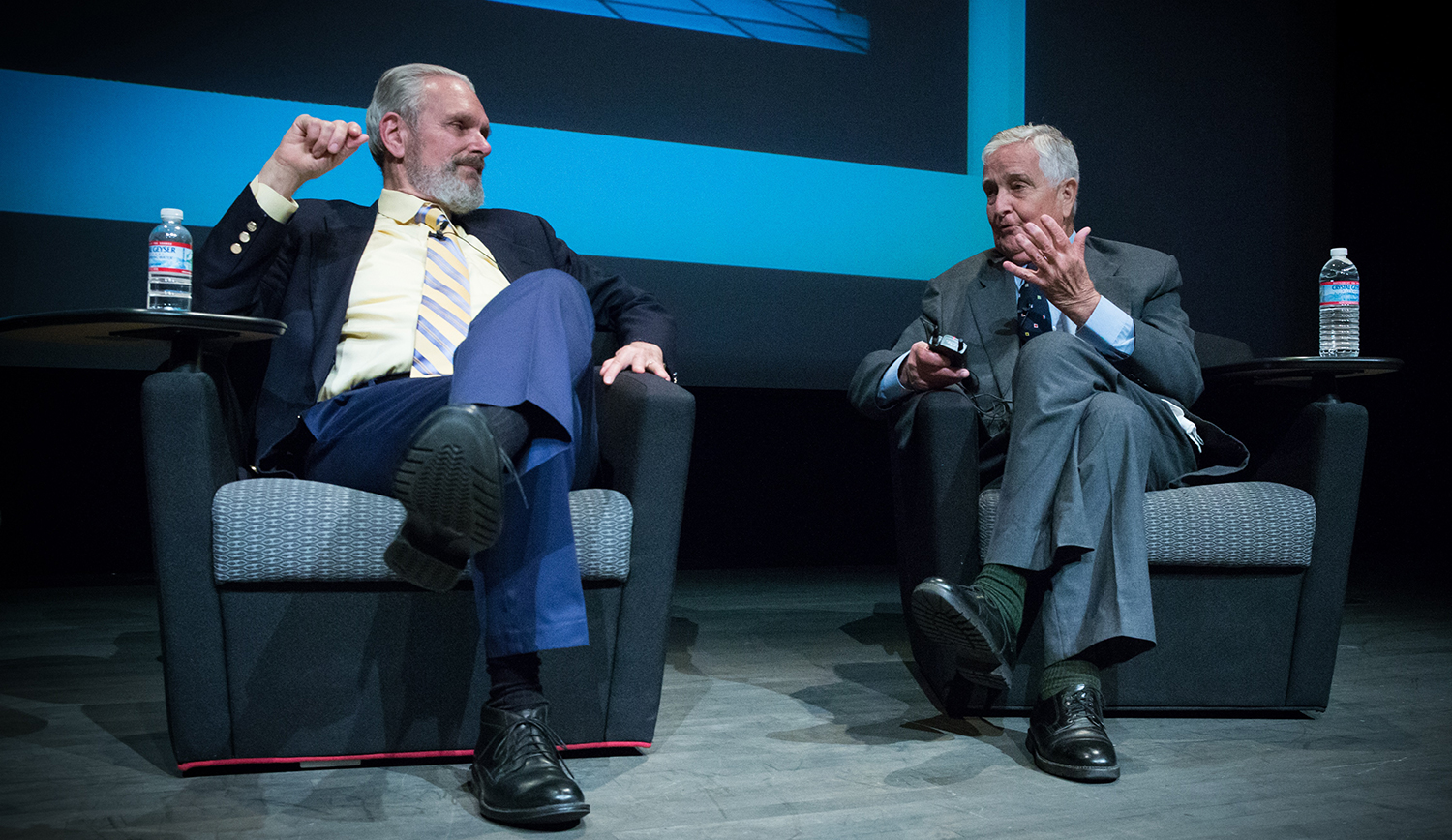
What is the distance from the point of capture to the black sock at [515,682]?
4.44 ft

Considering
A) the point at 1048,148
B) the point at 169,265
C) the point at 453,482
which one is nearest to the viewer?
the point at 453,482

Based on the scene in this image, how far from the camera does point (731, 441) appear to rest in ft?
11.9

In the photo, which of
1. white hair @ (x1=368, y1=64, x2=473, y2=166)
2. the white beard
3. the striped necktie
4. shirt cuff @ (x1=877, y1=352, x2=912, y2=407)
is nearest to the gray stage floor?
shirt cuff @ (x1=877, y1=352, x2=912, y2=407)

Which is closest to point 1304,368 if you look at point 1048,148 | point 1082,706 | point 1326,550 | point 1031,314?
point 1326,550

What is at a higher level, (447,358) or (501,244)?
(501,244)

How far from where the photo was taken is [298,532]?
4.56 feet

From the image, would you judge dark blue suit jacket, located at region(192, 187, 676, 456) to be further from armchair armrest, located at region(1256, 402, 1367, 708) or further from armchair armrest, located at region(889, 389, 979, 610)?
armchair armrest, located at region(1256, 402, 1367, 708)

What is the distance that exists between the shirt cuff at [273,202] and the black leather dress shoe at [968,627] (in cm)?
116

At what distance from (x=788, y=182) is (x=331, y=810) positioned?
2.37m

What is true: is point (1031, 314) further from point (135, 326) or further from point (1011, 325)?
point (135, 326)

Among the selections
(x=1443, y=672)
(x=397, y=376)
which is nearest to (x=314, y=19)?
(x=397, y=376)

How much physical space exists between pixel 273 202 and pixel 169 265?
19 cm

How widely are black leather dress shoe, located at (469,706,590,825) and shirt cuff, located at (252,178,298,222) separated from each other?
0.88m

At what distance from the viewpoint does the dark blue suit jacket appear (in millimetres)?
1675
